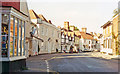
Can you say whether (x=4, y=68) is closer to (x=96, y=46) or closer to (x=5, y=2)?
(x=5, y=2)

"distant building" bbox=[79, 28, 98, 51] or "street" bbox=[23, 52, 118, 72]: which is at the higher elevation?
"distant building" bbox=[79, 28, 98, 51]

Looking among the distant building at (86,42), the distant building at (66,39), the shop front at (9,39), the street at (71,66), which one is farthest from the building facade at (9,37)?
the distant building at (86,42)

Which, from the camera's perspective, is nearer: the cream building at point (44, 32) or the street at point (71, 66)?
the street at point (71, 66)

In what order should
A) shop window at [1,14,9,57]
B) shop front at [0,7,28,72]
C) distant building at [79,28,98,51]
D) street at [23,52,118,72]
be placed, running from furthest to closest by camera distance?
1. distant building at [79,28,98,51]
2. street at [23,52,118,72]
3. shop window at [1,14,9,57]
4. shop front at [0,7,28,72]

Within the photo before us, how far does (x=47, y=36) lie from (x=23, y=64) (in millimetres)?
35756

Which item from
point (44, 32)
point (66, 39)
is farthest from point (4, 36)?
point (66, 39)

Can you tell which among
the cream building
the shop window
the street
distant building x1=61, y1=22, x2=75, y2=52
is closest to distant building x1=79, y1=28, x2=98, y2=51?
distant building x1=61, y1=22, x2=75, y2=52

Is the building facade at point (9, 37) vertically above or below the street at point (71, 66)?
above

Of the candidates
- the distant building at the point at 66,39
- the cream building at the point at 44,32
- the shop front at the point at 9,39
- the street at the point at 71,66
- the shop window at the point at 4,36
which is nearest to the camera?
the shop front at the point at 9,39

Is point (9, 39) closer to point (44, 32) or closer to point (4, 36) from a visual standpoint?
point (4, 36)

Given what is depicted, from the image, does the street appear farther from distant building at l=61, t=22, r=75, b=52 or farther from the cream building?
distant building at l=61, t=22, r=75, b=52

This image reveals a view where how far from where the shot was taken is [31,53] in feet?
115

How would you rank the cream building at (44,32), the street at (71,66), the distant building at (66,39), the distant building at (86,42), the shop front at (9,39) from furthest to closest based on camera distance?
the distant building at (86,42) → the distant building at (66,39) → the cream building at (44,32) → the street at (71,66) → the shop front at (9,39)

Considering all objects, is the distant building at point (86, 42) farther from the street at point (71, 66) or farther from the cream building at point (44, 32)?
the street at point (71, 66)
